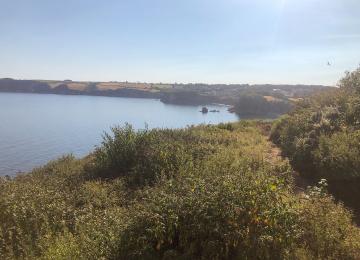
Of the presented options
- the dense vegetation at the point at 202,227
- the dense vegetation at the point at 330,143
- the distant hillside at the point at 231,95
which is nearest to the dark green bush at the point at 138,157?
the dense vegetation at the point at 202,227

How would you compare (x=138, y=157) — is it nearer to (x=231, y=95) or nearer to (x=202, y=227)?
(x=202, y=227)

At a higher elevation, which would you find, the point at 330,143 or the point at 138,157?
the point at 330,143

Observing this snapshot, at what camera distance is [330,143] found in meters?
12.2

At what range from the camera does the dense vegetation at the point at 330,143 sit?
10758mm

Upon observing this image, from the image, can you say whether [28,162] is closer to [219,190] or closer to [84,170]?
[84,170]

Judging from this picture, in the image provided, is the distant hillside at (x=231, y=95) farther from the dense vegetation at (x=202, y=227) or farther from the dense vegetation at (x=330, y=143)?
the dense vegetation at (x=202, y=227)

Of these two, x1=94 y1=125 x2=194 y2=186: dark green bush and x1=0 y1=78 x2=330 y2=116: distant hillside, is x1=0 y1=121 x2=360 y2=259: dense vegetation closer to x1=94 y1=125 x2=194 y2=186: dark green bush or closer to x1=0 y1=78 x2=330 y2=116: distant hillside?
x1=94 y1=125 x2=194 y2=186: dark green bush

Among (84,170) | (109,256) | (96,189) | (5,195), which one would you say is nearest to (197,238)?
(109,256)

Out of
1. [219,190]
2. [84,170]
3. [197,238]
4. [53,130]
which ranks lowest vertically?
[53,130]

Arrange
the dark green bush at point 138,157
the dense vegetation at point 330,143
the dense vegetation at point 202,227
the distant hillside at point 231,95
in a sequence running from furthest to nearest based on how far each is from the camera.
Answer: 1. the distant hillside at point 231,95
2. the dark green bush at point 138,157
3. the dense vegetation at point 330,143
4. the dense vegetation at point 202,227

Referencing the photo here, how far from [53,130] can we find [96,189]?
5385cm

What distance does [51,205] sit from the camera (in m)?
9.12

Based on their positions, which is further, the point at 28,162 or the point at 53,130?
the point at 53,130

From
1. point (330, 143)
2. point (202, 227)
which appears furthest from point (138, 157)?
point (202, 227)
